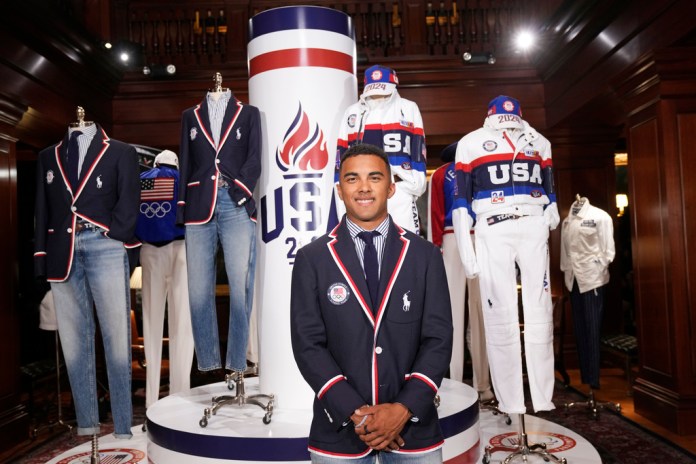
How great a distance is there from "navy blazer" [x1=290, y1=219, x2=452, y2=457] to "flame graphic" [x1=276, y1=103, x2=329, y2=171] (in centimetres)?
171

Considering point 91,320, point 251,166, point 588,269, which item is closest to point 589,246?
point 588,269

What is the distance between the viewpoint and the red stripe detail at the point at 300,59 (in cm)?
353

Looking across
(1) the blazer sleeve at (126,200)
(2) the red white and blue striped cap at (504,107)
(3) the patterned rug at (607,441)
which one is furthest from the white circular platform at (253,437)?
(2) the red white and blue striped cap at (504,107)

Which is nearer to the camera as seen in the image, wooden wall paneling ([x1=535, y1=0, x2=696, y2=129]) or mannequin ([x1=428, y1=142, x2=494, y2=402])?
wooden wall paneling ([x1=535, y1=0, x2=696, y2=129])

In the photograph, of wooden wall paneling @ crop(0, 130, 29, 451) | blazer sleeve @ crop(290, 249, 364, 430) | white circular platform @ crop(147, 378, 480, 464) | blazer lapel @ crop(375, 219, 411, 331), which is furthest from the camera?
wooden wall paneling @ crop(0, 130, 29, 451)

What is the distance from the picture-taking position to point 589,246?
532 centimetres

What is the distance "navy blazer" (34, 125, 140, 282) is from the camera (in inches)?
135

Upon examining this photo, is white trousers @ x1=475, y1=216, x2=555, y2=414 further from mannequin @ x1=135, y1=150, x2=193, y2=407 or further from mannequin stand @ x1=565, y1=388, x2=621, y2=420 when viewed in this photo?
mannequin @ x1=135, y1=150, x2=193, y2=407

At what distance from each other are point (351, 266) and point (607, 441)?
3.31 m

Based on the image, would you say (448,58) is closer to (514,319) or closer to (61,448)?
(514,319)

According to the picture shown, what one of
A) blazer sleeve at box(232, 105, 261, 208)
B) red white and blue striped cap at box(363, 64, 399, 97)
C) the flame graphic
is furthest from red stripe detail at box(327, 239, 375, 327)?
red white and blue striped cap at box(363, 64, 399, 97)

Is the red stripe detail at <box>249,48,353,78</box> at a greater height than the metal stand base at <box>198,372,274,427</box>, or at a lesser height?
greater

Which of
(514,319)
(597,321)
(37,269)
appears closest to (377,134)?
(514,319)

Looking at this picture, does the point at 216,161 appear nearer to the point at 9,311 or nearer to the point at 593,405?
the point at 9,311
